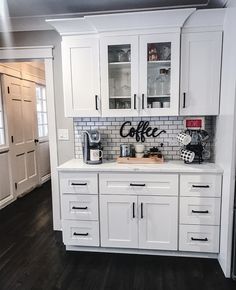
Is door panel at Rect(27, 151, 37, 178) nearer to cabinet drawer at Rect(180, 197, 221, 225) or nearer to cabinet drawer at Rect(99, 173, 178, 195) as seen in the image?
cabinet drawer at Rect(99, 173, 178, 195)

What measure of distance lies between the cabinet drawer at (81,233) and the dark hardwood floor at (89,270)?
135mm

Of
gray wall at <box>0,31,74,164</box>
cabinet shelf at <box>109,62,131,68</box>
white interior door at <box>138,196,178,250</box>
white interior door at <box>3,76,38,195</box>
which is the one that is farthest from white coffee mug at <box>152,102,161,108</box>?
white interior door at <box>3,76,38,195</box>

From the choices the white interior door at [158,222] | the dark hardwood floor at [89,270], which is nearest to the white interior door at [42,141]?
the dark hardwood floor at [89,270]

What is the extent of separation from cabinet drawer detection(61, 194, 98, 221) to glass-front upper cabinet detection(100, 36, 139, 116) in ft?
2.90

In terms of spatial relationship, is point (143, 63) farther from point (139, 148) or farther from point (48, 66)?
point (48, 66)

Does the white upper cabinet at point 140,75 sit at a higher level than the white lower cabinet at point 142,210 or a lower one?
higher

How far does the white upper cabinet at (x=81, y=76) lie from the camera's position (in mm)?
2467

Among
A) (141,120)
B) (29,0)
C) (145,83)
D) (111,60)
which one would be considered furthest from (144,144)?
(29,0)

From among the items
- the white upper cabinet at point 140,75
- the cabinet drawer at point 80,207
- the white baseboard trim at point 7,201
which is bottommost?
the white baseboard trim at point 7,201

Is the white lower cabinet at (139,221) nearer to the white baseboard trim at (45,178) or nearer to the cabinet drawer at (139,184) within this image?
the cabinet drawer at (139,184)

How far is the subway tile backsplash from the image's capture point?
2.74 m

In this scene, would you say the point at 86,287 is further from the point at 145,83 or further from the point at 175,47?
the point at 175,47

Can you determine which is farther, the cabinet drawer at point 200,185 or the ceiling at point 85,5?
the ceiling at point 85,5

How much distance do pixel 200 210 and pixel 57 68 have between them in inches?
86.1
